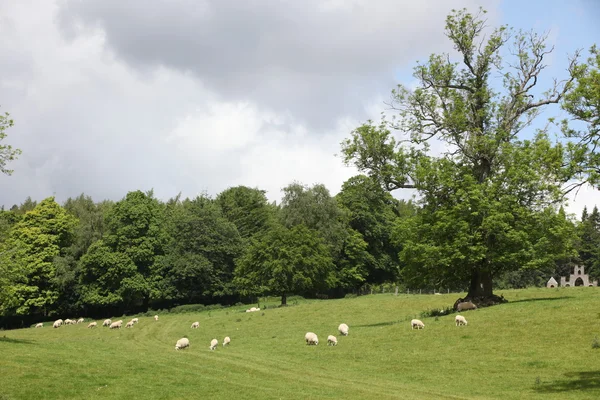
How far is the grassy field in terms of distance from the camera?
21.7 meters

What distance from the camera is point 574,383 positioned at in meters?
21.8

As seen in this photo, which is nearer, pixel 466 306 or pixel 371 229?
pixel 466 306

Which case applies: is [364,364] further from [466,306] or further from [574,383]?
[466,306]

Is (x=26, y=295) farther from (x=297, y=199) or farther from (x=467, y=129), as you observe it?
(x=467, y=129)

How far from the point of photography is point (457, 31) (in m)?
43.0

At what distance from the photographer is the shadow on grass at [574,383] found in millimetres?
20984

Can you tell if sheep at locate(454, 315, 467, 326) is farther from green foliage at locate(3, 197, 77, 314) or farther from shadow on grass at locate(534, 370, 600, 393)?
green foliage at locate(3, 197, 77, 314)

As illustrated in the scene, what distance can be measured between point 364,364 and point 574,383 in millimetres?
10664

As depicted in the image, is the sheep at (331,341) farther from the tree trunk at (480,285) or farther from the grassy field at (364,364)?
the tree trunk at (480,285)

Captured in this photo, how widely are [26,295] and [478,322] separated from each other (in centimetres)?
6752

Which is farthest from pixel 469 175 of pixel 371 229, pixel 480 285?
pixel 371 229

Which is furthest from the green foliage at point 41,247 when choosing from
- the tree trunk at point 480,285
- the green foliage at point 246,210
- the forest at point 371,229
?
the tree trunk at point 480,285

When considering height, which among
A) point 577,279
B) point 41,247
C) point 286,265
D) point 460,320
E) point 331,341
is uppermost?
point 41,247

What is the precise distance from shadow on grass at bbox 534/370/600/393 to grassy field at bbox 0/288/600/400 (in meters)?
0.04
